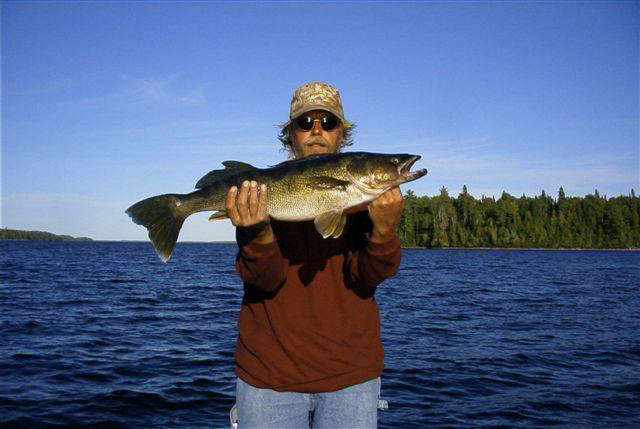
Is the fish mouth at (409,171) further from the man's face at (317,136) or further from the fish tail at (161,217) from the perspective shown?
the fish tail at (161,217)

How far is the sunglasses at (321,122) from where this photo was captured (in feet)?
14.3

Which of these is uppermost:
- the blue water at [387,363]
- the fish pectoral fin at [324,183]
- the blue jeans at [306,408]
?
the fish pectoral fin at [324,183]

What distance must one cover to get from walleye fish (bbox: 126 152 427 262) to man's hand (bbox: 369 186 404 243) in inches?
7.7

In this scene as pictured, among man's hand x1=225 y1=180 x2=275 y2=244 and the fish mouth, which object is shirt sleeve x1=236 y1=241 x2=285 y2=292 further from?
the fish mouth

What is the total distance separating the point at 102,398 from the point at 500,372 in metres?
8.99

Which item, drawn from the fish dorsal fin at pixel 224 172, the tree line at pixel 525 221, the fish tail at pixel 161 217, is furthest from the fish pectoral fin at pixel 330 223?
the tree line at pixel 525 221

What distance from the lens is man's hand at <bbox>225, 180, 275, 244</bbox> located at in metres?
3.52

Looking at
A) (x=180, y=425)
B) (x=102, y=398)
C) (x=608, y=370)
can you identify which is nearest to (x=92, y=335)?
(x=102, y=398)

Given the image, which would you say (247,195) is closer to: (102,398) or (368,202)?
(368,202)

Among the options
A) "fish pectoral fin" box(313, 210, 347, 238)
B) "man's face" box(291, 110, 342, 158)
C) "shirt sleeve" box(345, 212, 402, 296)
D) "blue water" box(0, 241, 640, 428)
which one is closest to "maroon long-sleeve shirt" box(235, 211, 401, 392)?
"shirt sleeve" box(345, 212, 402, 296)

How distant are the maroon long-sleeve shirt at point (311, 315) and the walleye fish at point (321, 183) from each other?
27 centimetres

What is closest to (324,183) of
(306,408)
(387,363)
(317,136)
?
(317,136)

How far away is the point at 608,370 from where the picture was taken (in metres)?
13.0

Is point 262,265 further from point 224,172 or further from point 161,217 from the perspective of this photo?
point 161,217
